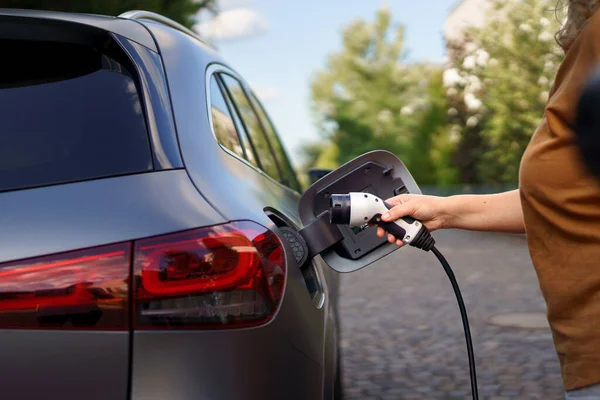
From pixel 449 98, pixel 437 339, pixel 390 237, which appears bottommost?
pixel 437 339

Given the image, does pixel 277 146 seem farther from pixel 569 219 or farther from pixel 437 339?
pixel 569 219

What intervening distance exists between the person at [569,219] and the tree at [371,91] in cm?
6317

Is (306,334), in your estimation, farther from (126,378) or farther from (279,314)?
(126,378)

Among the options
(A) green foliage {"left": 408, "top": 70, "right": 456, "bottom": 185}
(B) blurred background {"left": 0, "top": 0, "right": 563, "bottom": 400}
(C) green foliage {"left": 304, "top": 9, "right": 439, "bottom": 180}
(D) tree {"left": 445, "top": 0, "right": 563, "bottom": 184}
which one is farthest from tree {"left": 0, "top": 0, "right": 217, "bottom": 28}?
(C) green foliage {"left": 304, "top": 9, "right": 439, "bottom": 180}

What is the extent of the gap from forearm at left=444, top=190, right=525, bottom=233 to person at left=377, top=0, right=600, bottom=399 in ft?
1.44

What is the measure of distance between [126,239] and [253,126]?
2213 mm

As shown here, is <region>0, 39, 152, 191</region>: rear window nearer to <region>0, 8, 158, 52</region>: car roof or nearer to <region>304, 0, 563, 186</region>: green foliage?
<region>0, 8, 158, 52</region>: car roof

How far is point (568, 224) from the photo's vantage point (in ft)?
6.03

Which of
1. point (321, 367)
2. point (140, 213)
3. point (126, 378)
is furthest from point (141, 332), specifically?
point (321, 367)

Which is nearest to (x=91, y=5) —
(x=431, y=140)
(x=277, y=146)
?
(x=277, y=146)

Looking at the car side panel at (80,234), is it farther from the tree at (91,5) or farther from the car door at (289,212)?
the tree at (91,5)

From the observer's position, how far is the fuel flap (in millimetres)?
2555

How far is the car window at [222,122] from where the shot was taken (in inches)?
105

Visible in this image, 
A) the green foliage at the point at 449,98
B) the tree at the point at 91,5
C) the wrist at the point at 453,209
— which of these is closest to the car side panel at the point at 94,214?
the wrist at the point at 453,209
